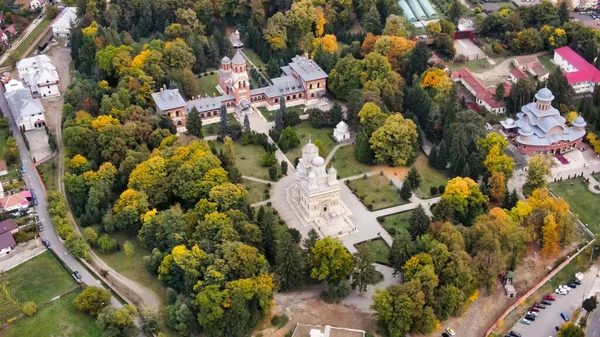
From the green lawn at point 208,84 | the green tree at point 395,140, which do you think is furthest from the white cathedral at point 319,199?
the green lawn at point 208,84

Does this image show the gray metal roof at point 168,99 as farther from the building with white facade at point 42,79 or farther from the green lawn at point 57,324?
the green lawn at point 57,324

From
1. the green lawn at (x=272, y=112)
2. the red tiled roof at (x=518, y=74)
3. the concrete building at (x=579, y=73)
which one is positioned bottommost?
the concrete building at (x=579, y=73)

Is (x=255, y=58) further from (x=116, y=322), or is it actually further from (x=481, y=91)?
(x=116, y=322)

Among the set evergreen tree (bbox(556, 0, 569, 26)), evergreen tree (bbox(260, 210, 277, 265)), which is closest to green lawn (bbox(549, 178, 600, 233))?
evergreen tree (bbox(260, 210, 277, 265))

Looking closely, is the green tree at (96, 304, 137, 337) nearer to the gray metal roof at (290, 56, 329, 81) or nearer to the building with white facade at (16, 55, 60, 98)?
the gray metal roof at (290, 56, 329, 81)

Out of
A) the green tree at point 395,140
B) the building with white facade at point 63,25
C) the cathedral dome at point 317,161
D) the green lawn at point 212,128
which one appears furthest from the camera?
the building with white facade at point 63,25

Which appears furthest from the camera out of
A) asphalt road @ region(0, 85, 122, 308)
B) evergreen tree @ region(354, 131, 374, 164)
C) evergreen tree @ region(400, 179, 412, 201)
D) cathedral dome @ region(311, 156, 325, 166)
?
evergreen tree @ region(354, 131, 374, 164)
